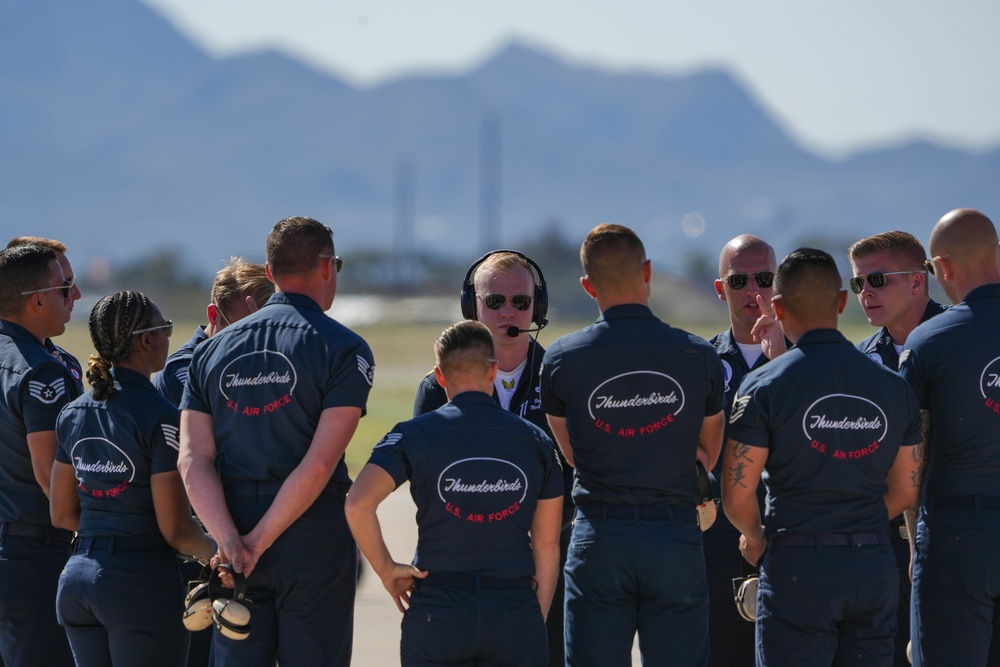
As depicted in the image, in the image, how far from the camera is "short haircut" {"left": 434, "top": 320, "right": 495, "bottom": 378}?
4.44m

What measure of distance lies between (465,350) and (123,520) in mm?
1524

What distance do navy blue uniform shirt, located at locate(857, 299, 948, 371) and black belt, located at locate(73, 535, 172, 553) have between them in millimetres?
3347

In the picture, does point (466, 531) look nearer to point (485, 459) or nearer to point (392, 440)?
point (485, 459)

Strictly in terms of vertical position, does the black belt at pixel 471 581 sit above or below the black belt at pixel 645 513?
below

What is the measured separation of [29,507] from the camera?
5.12m

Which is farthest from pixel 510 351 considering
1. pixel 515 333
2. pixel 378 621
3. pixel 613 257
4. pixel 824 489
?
pixel 378 621

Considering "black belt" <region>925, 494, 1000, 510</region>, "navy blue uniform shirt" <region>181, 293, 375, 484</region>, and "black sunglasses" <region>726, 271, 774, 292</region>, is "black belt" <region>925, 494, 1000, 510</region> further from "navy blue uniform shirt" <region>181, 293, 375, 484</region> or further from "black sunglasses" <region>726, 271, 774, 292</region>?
"navy blue uniform shirt" <region>181, 293, 375, 484</region>

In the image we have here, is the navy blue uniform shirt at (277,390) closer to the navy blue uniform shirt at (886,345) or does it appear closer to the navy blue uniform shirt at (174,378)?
the navy blue uniform shirt at (174,378)

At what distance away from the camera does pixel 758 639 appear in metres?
4.62

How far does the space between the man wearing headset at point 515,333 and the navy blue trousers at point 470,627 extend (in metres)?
1.17

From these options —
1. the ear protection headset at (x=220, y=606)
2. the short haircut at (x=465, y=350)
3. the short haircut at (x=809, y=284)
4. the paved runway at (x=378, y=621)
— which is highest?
the short haircut at (x=809, y=284)

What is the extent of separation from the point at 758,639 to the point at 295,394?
2.02 meters

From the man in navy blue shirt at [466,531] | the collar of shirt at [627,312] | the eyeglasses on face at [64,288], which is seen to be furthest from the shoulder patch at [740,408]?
the eyeglasses on face at [64,288]

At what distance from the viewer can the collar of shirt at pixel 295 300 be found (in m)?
4.76
